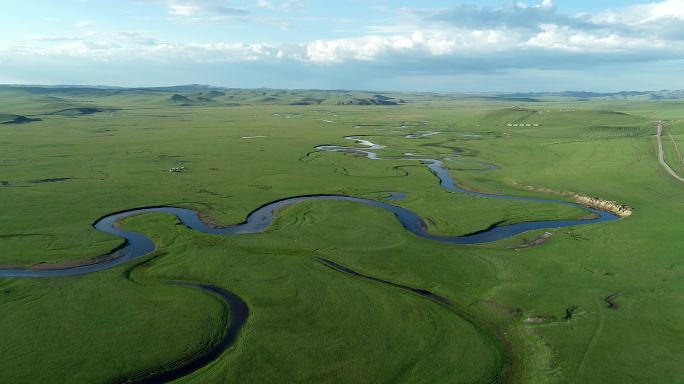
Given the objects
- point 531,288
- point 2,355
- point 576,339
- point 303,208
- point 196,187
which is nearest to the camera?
point 2,355

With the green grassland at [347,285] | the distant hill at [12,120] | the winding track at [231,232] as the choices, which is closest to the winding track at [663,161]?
the green grassland at [347,285]

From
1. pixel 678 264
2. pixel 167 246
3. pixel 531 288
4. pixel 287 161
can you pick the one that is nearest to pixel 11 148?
pixel 287 161

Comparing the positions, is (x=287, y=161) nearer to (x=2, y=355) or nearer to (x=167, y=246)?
(x=167, y=246)

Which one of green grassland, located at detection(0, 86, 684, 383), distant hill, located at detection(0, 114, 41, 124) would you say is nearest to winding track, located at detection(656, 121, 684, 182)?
green grassland, located at detection(0, 86, 684, 383)

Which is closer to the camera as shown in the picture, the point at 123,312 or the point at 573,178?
the point at 123,312

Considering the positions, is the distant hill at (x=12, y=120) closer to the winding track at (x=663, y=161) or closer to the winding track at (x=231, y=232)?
the winding track at (x=231, y=232)

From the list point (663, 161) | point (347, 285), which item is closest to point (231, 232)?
point (347, 285)

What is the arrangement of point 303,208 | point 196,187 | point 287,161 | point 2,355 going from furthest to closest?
1. point 287,161
2. point 196,187
3. point 303,208
4. point 2,355

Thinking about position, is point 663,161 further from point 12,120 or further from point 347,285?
point 12,120
